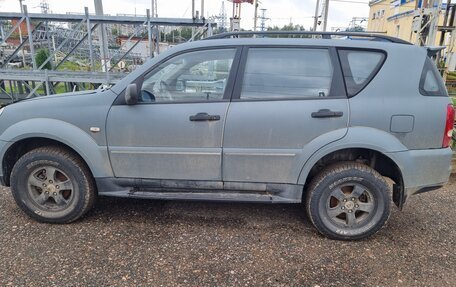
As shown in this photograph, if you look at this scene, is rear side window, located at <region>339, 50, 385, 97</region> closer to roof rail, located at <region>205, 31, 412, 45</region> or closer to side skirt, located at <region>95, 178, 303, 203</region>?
roof rail, located at <region>205, 31, 412, 45</region>

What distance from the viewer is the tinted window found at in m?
2.97

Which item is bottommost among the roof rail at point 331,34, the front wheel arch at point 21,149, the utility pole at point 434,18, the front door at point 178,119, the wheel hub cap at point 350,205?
the wheel hub cap at point 350,205

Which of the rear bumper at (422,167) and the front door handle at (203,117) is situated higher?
the front door handle at (203,117)

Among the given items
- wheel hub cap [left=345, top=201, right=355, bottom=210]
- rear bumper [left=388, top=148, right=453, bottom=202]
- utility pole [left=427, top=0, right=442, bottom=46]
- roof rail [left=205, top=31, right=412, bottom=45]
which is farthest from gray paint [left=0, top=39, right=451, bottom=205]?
utility pole [left=427, top=0, right=442, bottom=46]

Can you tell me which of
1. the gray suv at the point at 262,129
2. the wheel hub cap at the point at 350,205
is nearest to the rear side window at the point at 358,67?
the gray suv at the point at 262,129

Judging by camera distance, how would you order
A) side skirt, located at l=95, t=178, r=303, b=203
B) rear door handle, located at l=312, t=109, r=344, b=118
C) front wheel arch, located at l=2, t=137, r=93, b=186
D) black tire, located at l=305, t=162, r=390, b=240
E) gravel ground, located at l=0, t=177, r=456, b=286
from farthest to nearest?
front wheel arch, located at l=2, t=137, r=93, b=186 → side skirt, located at l=95, t=178, r=303, b=203 → black tire, located at l=305, t=162, r=390, b=240 → rear door handle, located at l=312, t=109, r=344, b=118 → gravel ground, located at l=0, t=177, r=456, b=286

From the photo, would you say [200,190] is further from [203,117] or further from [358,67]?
[358,67]

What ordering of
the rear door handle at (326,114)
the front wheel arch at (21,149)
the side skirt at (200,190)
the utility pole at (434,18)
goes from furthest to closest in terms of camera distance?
the utility pole at (434,18), the front wheel arch at (21,149), the side skirt at (200,190), the rear door handle at (326,114)

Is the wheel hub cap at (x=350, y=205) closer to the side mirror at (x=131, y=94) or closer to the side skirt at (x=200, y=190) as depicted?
the side skirt at (x=200, y=190)

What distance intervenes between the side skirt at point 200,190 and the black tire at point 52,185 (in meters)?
0.17

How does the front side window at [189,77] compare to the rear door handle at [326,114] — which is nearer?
the rear door handle at [326,114]

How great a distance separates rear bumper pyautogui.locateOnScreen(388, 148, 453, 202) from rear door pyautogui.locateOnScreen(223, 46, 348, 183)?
63 centimetres

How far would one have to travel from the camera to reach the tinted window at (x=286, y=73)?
9.73ft

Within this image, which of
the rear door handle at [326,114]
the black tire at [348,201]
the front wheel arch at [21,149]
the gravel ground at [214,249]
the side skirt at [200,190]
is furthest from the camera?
the front wheel arch at [21,149]
